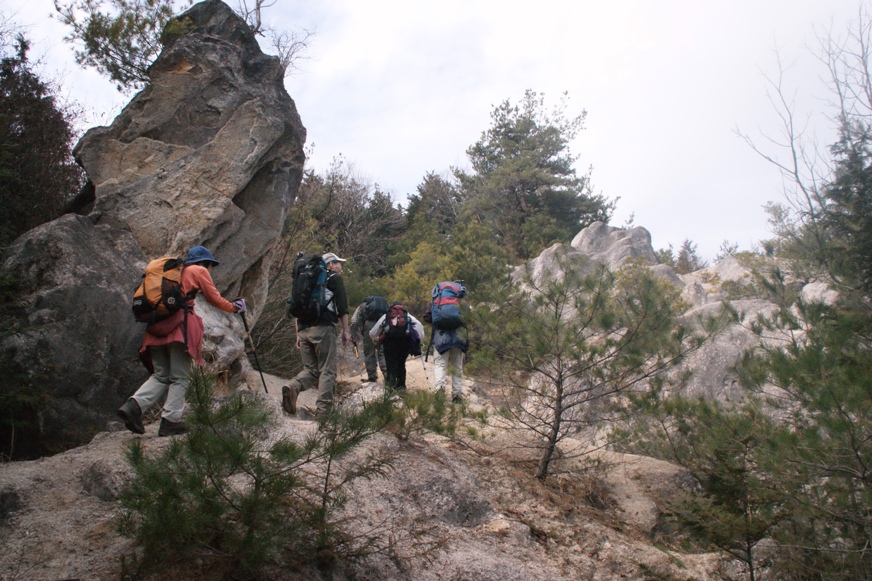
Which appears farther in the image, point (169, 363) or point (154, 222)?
point (154, 222)

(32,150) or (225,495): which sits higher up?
(32,150)

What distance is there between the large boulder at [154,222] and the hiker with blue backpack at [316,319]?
1.23 meters

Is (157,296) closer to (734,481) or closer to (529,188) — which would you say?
(734,481)

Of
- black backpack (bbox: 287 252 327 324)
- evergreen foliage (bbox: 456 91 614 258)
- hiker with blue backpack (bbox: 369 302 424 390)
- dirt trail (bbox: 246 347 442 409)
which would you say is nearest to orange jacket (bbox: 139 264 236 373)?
black backpack (bbox: 287 252 327 324)

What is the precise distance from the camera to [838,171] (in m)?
9.09

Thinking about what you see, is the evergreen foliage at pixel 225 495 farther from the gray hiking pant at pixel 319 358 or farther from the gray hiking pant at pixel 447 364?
the gray hiking pant at pixel 447 364

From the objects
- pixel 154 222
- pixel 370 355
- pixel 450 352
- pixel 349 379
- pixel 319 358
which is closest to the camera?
pixel 319 358

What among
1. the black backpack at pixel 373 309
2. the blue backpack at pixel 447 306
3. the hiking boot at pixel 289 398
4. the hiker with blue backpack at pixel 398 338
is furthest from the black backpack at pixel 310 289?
the black backpack at pixel 373 309

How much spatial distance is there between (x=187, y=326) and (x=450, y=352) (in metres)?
3.53

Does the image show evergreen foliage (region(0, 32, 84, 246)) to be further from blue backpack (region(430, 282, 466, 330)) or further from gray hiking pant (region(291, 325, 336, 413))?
blue backpack (region(430, 282, 466, 330))

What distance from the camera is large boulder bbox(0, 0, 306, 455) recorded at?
554 cm

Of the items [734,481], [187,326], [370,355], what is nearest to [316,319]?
[187,326]

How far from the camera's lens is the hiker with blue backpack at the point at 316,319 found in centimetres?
626

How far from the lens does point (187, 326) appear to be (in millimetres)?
4930
